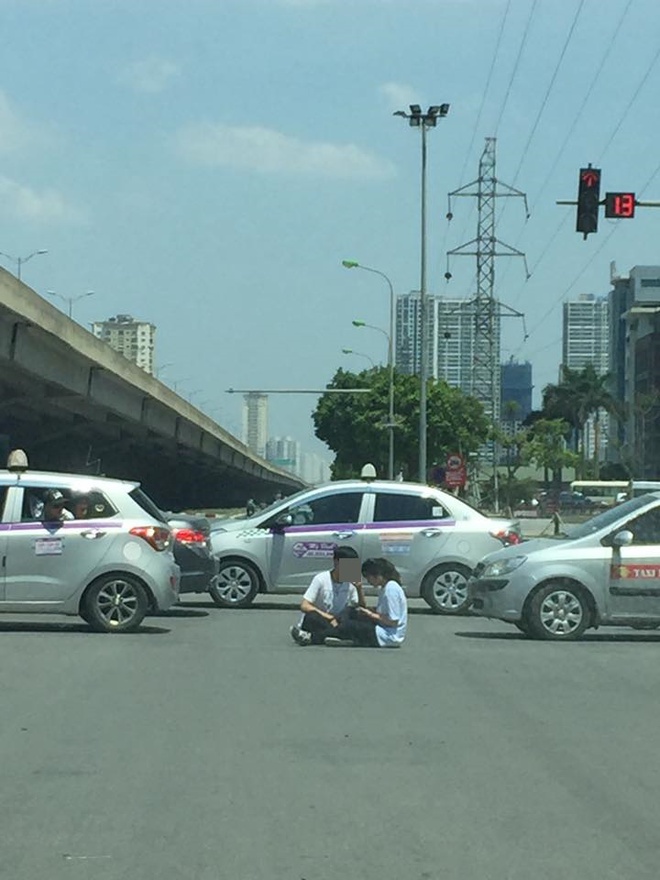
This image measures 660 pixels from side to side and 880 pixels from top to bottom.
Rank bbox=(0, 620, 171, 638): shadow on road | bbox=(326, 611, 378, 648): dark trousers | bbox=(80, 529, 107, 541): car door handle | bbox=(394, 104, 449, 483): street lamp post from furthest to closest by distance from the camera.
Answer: bbox=(394, 104, 449, 483): street lamp post → bbox=(0, 620, 171, 638): shadow on road → bbox=(80, 529, 107, 541): car door handle → bbox=(326, 611, 378, 648): dark trousers

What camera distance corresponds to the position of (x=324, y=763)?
31.1ft

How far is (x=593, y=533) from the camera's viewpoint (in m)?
17.4

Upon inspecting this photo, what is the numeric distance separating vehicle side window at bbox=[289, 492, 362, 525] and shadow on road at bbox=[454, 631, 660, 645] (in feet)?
11.8

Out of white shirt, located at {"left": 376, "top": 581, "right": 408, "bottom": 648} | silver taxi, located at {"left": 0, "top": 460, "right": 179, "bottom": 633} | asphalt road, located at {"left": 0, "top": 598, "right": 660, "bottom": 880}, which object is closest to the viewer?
asphalt road, located at {"left": 0, "top": 598, "right": 660, "bottom": 880}

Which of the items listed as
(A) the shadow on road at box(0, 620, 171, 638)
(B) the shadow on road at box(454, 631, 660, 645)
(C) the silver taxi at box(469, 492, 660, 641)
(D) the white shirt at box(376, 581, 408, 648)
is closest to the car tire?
(A) the shadow on road at box(0, 620, 171, 638)

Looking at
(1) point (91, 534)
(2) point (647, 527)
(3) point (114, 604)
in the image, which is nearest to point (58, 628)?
(3) point (114, 604)

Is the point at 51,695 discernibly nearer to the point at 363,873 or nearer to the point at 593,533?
the point at 363,873

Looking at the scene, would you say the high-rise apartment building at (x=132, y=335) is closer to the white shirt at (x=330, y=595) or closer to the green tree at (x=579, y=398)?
the green tree at (x=579, y=398)

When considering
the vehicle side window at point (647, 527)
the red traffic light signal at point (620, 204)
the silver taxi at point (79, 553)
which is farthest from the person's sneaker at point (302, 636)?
the red traffic light signal at point (620, 204)

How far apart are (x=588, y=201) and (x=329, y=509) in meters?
6.38

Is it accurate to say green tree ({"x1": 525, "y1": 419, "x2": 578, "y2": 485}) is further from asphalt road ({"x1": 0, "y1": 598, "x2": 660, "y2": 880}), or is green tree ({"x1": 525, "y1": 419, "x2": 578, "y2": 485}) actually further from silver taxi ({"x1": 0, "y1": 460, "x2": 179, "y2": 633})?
asphalt road ({"x1": 0, "y1": 598, "x2": 660, "y2": 880})

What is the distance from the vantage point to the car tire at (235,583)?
2138cm

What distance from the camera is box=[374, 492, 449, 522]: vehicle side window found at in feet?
70.5

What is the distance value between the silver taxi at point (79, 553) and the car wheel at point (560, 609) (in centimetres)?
413
